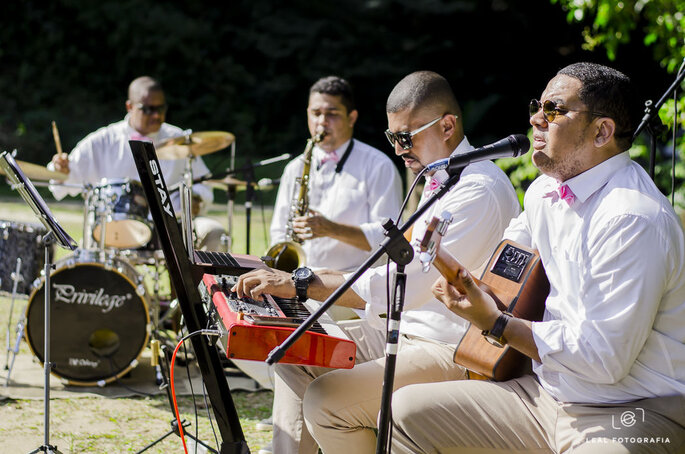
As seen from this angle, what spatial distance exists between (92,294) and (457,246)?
115 inches

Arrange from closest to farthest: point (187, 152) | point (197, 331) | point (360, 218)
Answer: point (197, 331), point (360, 218), point (187, 152)

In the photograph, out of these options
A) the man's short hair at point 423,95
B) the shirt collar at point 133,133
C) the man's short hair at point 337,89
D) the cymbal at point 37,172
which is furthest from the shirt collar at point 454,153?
the shirt collar at point 133,133

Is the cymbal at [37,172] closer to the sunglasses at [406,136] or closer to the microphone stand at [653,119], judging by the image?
the sunglasses at [406,136]

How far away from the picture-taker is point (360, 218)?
5223 mm

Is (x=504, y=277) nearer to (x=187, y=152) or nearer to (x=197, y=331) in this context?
(x=197, y=331)

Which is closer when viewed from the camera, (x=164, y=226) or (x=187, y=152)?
(x=164, y=226)

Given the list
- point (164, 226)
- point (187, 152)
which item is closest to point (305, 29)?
point (187, 152)

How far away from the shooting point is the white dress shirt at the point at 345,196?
5.12 meters

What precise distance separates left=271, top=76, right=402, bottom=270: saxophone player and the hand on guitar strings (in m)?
2.36

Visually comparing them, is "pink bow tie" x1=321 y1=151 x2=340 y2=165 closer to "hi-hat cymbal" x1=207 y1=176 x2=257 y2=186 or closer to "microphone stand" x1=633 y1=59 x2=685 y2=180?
"hi-hat cymbal" x1=207 y1=176 x2=257 y2=186

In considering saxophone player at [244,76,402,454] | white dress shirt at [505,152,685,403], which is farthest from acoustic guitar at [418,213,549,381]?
saxophone player at [244,76,402,454]

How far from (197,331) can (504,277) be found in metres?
1.16

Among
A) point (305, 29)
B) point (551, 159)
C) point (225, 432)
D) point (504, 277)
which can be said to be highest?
point (305, 29)

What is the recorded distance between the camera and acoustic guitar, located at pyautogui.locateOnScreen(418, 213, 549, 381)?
9.06 feet
